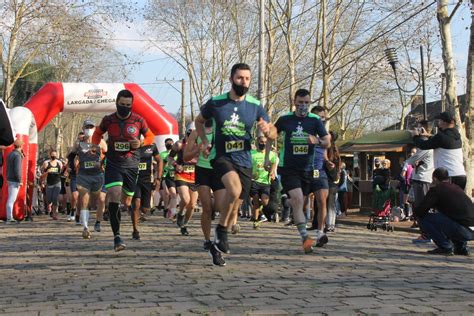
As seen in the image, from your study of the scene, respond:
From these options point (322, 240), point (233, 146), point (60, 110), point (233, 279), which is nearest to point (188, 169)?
point (322, 240)

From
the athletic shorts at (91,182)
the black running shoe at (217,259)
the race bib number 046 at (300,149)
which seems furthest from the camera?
the athletic shorts at (91,182)

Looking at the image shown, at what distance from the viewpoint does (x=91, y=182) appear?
43.4 ft

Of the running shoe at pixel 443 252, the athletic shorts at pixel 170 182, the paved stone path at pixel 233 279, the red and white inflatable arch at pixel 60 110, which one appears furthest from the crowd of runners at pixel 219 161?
the red and white inflatable arch at pixel 60 110

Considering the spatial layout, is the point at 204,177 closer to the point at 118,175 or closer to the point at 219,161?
the point at 219,161

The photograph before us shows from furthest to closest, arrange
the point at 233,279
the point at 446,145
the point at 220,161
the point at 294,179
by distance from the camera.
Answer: the point at 446,145, the point at 294,179, the point at 220,161, the point at 233,279

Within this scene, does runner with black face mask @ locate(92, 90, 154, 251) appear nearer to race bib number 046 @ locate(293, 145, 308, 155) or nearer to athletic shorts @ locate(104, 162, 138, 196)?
athletic shorts @ locate(104, 162, 138, 196)

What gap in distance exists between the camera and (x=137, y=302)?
5.86m

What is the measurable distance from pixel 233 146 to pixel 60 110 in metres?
15.0

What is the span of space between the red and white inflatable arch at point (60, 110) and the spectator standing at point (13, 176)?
54 centimetres

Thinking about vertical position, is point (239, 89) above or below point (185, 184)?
above

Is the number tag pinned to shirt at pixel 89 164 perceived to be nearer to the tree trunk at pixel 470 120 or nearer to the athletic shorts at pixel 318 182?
the athletic shorts at pixel 318 182

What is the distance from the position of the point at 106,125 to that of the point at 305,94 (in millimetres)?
2619

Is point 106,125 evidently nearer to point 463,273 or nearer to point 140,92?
point 463,273

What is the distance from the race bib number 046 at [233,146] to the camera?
26.7ft
